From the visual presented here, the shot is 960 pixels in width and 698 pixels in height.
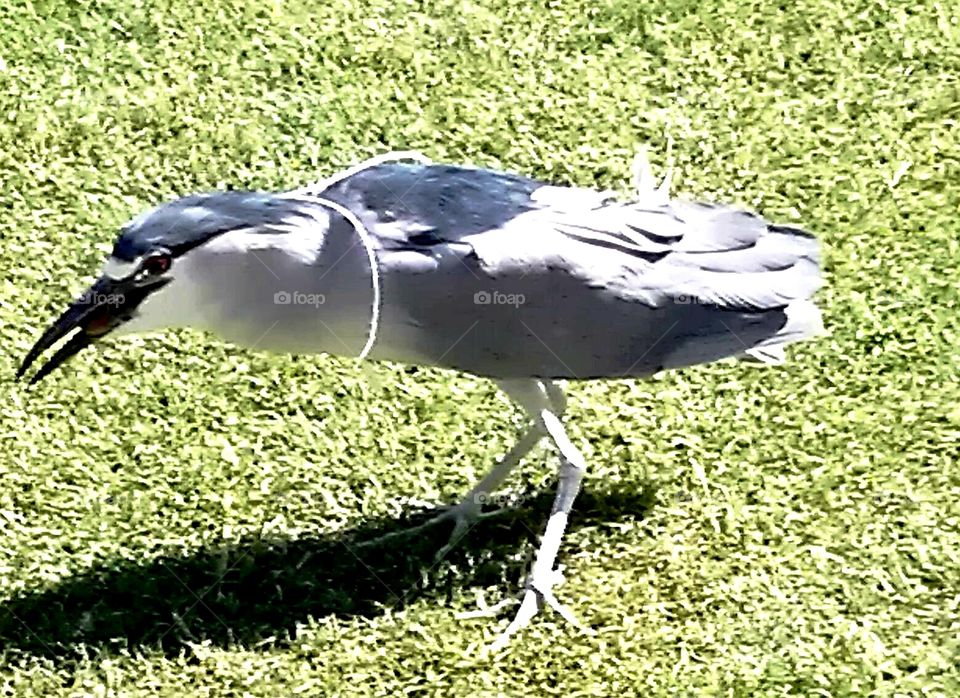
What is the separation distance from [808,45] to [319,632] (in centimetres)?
230

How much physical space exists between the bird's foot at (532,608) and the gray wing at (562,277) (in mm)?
423

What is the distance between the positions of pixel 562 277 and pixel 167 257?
0.69 meters

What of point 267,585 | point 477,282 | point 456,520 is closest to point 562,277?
point 477,282

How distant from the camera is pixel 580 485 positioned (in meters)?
2.95

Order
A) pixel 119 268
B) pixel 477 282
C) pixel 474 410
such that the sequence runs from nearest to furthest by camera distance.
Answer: pixel 119 268
pixel 477 282
pixel 474 410

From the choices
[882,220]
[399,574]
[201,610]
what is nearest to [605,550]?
[399,574]

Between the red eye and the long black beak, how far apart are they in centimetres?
4

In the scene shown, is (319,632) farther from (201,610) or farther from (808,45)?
(808,45)

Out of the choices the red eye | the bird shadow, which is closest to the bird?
the red eye

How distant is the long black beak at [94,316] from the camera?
2.48 m

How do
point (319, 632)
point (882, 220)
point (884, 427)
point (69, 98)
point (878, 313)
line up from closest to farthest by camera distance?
point (319, 632) < point (884, 427) < point (878, 313) < point (882, 220) < point (69, 98)

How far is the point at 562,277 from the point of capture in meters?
2.60

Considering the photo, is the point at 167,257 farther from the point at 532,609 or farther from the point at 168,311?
the point at 532,609

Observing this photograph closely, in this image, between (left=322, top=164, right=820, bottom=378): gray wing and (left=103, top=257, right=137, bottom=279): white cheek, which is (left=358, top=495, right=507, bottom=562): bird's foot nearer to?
(left=322, top=164, right=820, bottom=378): gray wing
